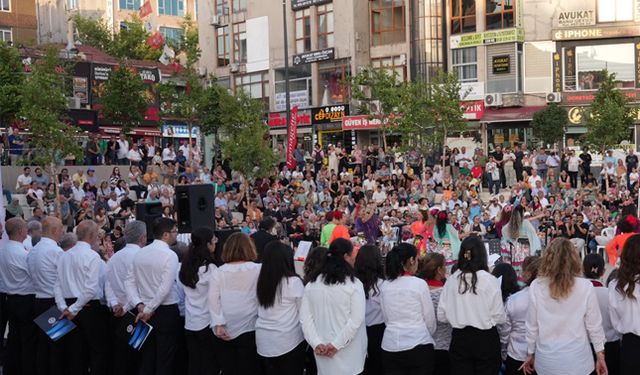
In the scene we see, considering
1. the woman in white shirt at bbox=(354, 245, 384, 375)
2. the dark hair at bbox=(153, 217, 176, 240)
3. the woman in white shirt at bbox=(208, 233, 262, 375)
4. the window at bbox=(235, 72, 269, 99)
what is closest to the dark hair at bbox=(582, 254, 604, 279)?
the woman in white shirt at bbox=(354, 245, 384, 375)

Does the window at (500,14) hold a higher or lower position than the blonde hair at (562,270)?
higher

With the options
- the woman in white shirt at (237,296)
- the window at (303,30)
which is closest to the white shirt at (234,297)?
the woman in white shirt at (237,296)

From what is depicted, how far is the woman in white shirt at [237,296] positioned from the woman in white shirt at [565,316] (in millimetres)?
2316

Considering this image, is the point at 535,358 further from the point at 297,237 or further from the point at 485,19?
the point at 485,19

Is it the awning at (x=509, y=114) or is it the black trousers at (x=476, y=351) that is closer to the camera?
the black trousers at (x=476, y=351)

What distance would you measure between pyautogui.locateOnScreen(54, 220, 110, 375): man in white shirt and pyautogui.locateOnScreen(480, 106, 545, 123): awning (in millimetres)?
31343

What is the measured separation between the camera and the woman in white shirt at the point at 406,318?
656cm

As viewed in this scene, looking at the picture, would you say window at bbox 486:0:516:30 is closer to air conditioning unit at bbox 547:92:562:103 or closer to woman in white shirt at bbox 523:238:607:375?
air conditioning unit at bbox 547:92:562:103

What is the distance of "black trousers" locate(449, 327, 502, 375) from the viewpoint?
6.45 m

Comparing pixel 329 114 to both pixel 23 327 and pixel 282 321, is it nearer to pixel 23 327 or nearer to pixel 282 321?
pixel 23 327

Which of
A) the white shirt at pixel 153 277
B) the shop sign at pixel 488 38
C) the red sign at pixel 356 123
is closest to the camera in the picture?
the white shirt at pixel 153 277

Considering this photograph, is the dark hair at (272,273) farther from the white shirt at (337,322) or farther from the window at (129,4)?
the window at (129,4)

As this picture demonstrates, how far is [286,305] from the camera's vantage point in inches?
272

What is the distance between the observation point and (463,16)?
4056 cm
